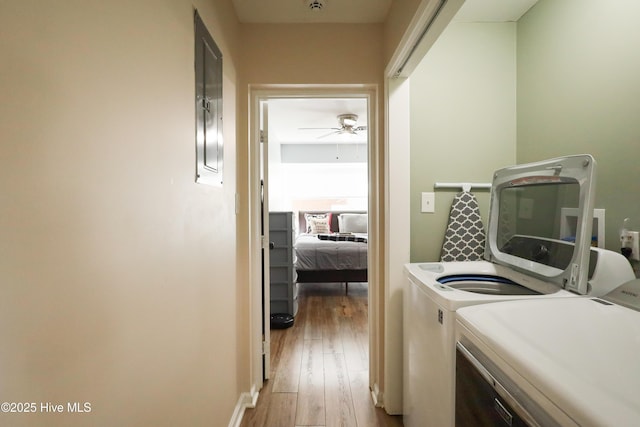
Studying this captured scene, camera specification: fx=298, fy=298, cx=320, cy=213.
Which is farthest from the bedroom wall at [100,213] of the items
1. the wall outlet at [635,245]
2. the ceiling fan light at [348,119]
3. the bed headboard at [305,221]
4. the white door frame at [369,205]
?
the bed headboard at [305,221]

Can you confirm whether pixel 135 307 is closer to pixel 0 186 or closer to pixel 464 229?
pixel 0 186

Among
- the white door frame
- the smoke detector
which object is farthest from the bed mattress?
the smoke detector

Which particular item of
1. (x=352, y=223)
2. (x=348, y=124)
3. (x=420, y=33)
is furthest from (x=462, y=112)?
(x=352, y=223)

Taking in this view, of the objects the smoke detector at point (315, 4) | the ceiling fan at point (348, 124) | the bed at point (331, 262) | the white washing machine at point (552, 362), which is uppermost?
the ceiling fan at point (348, 124)

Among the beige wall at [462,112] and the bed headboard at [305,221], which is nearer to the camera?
the beige wall at [462,112]

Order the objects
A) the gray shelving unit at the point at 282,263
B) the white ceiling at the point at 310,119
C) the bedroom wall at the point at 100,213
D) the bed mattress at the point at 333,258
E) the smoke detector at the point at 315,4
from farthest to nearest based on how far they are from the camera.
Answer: the bed mattress at the point at 333,258 < the white ceiling at the point at 310,119 < the gray shelving unit at the point at 282,263 < the smoke detector at the point at 315,4 < the bedroom wall at the point at 100,213

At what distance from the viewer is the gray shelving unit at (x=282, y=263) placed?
322cm

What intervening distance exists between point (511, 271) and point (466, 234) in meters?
0.46

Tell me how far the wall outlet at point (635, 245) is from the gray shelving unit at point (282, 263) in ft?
8.28

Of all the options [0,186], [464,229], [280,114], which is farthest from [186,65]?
[280,114]

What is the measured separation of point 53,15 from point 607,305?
160 centimetres

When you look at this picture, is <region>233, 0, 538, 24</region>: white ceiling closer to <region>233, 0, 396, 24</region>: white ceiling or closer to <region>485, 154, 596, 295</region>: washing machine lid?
<region>233, 0, 396, 24</region>: white ceiling

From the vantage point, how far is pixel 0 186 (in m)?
0.45

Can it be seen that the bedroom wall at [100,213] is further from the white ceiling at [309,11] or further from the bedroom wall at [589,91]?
the bedroom wall at [589,91]
